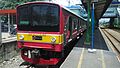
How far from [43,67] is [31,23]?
2080 mm

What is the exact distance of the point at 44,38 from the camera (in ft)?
26.6

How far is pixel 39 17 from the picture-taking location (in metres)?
8.30

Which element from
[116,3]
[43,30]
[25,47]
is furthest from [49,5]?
[116,3]

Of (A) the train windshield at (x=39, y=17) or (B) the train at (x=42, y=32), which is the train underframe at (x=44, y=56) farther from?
(A) the train windshield at (x=39, y=17)

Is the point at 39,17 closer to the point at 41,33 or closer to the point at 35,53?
the point at 41,33

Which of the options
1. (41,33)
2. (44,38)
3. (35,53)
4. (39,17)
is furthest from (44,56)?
(39,17)

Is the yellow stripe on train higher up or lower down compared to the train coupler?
higher up

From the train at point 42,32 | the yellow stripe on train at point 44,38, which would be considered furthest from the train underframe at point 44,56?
the yellow stripe on train at point 44,38

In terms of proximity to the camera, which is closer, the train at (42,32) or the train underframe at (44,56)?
the train at (42,32)

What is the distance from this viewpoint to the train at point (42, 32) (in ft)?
26.1

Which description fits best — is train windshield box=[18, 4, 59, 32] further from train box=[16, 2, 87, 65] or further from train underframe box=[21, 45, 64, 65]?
train underframe box=[21, 45, 64, 65]

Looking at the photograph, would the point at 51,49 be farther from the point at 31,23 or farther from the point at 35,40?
the point at 31,23

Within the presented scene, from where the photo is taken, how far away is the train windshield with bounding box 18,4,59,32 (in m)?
8.05

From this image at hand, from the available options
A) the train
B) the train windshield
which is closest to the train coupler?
the train
